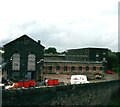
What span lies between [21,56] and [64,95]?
33.4m

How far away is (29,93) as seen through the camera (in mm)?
19422

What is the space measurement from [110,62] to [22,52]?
41.9 meters

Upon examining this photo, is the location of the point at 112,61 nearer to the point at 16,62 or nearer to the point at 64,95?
the point at 16,62

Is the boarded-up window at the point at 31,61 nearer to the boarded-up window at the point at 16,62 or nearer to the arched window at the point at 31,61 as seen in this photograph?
the arched window at the point at 31,61

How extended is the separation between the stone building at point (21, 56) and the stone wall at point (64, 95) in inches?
753

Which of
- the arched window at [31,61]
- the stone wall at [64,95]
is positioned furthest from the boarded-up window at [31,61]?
the stone wall at [64,95]

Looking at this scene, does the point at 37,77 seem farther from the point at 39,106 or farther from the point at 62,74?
the point at 39,106

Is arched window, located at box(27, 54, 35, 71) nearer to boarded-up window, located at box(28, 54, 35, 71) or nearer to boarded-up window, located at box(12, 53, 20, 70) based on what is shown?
boarded-up window, located at box(28, 54, 35, 71)

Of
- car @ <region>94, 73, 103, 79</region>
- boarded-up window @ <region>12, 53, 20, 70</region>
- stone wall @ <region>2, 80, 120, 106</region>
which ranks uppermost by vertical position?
boarded-up window @ <region>12, 53, 20, 70</region>

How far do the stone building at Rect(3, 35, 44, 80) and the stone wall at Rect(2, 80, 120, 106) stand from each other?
62.8 ft

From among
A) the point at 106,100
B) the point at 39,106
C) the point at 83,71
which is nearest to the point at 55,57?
the point at 83,71

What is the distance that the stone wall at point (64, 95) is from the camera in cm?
1827

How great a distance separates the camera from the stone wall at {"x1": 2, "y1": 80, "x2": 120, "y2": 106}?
18266 millimetres

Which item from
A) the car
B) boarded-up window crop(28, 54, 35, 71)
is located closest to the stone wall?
boarded-up window crop(28, 54, 35, 71)
